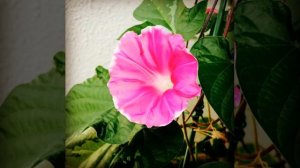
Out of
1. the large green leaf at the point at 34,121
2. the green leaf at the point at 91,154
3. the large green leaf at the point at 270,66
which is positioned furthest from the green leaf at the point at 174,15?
the green leaf at the point at 91,154

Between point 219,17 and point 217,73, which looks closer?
point 217,73

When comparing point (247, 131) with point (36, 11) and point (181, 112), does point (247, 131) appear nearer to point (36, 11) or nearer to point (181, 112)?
point (181, 112)

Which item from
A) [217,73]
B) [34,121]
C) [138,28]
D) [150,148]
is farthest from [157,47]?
[34,121]

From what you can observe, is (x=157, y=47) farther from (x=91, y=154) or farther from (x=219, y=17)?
(x=91, y=154)

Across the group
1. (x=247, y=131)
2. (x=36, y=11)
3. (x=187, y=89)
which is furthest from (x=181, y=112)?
(x=36, y=11)

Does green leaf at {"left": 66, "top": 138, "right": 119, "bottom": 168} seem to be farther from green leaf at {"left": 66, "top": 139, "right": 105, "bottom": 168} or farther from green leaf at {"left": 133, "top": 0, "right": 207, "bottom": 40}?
green leaf at {"left": 133, "top": 0, "right": 207, "bottom": 40}

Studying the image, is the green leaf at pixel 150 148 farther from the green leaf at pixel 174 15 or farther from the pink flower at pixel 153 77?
the green leaf at pixel 174 15

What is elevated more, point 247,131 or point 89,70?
point 89,70
